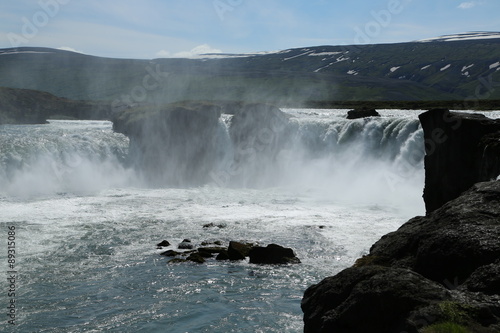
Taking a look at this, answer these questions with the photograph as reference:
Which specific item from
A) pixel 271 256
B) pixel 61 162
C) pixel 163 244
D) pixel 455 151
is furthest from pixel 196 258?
pixel 61 162

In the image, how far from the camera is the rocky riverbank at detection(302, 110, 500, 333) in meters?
6.91

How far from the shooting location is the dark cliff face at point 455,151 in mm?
19348

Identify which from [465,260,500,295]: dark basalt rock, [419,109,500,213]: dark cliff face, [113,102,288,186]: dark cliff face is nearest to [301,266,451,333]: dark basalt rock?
[465,260,500,295]: dark basalt rock

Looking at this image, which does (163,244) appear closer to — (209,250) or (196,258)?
(209,250)

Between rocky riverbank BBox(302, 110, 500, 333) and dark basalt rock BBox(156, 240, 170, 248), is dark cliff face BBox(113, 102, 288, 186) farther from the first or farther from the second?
rocky riverbank BBox(302, 110, 500, 333)

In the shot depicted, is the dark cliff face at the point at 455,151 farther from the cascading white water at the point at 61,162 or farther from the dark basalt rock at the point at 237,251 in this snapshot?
the cascading white water at the point at 61,162

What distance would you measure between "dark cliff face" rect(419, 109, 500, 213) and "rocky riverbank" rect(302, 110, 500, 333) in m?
8.97

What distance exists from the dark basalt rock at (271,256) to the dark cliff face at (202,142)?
82.2ft

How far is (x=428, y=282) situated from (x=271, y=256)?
12.6 metres

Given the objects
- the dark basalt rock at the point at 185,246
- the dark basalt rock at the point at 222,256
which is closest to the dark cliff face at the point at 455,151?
the dark basalt rock at the point at 222,256

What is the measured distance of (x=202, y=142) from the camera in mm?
48500

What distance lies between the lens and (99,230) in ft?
82.1

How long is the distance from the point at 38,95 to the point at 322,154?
53.6 meters

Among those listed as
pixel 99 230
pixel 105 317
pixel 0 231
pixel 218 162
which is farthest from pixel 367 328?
pixel 218 162
